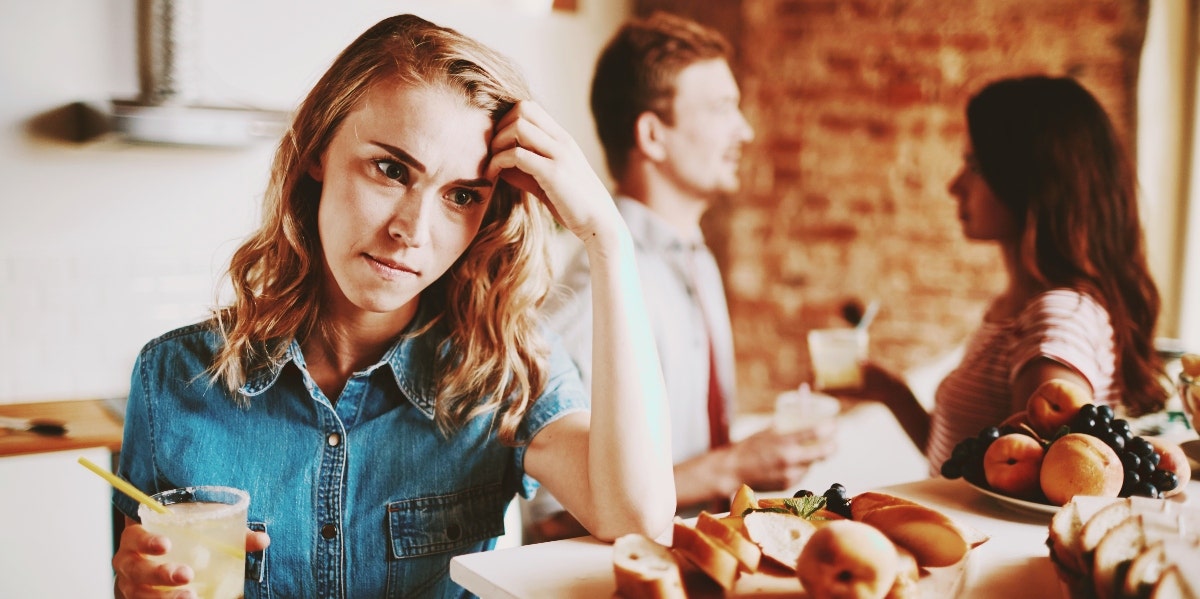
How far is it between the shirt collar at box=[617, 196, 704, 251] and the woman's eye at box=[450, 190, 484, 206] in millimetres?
1029

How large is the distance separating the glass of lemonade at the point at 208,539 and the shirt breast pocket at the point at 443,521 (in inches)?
11.1

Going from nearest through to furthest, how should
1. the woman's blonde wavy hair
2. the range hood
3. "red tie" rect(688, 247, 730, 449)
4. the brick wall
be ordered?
1. the woman's blonde wavy hair
2. "red tie" rect(688, 247, 730, 449)
3. the range hood
4. the brick wall

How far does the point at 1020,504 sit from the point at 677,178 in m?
1.41

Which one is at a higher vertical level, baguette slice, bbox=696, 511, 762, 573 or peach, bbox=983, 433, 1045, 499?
baguette slice, bbox=696, 511, 762, 573

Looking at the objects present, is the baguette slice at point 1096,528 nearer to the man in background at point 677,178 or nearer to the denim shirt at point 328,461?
the denim shirt at point 328,461

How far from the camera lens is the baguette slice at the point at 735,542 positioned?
32.9 inches

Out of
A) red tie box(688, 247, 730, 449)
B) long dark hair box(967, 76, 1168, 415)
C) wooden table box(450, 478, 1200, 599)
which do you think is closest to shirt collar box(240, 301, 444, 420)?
wooden table box(450, 478, 1200, 599)

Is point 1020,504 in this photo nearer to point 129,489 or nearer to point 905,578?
point 905,578

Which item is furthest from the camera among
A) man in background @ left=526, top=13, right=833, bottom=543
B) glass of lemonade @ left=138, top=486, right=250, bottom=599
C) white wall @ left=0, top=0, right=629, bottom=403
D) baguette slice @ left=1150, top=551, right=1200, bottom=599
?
white wall @ left=0, top=0, right=629, bottom=403

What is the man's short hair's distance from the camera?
2.31m

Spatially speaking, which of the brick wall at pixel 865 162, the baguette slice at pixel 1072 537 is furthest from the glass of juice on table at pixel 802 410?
the brick wall at pixel 865 162

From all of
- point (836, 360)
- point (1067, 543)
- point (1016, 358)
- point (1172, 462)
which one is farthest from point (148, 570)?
point (836, 360)

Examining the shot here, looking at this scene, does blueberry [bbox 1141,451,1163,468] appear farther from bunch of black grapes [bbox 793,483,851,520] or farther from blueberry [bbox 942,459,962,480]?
bunch of black grapes [bbox 793,483,851,520]

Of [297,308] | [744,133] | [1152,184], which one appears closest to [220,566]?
[297,308]
